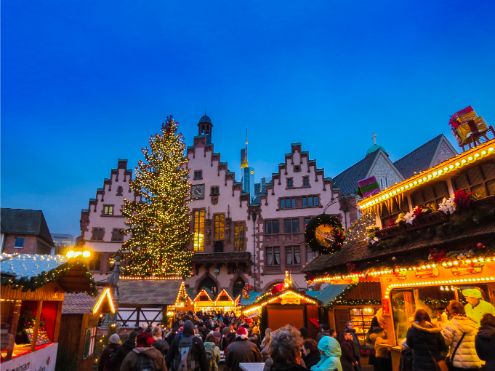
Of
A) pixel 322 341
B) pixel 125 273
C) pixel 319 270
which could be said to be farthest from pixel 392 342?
pixel 125 273

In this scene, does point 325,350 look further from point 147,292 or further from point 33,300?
point 147,292

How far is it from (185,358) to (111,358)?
163 centimetres

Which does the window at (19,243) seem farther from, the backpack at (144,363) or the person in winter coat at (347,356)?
the backpack at (144,363)

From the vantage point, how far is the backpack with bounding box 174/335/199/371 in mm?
7430

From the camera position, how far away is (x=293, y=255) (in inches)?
1342

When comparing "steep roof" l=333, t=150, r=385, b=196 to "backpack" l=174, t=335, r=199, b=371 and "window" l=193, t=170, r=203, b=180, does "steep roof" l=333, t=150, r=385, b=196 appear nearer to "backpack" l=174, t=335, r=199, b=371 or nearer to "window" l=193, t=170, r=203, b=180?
"window" l=193, t=170, r=203, b=180

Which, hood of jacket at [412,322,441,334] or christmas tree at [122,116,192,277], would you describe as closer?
hood of jacket at [412,322,441,334]

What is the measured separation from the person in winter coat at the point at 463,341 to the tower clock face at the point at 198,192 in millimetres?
32787

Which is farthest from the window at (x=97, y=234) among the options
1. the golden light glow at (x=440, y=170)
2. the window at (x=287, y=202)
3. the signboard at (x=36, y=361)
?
the golden light glow at (x=440, y=170)

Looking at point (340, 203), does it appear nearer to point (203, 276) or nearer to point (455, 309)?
point (203, 276)

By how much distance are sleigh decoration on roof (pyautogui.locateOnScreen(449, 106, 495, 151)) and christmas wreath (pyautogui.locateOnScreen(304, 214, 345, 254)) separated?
6503 mm

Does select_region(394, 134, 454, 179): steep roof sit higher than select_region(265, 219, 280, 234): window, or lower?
higher

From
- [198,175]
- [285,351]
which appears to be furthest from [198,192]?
[285,351]

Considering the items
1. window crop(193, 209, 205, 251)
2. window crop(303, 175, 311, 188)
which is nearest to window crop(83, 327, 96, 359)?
window crop(193, 209, 205, 251)
